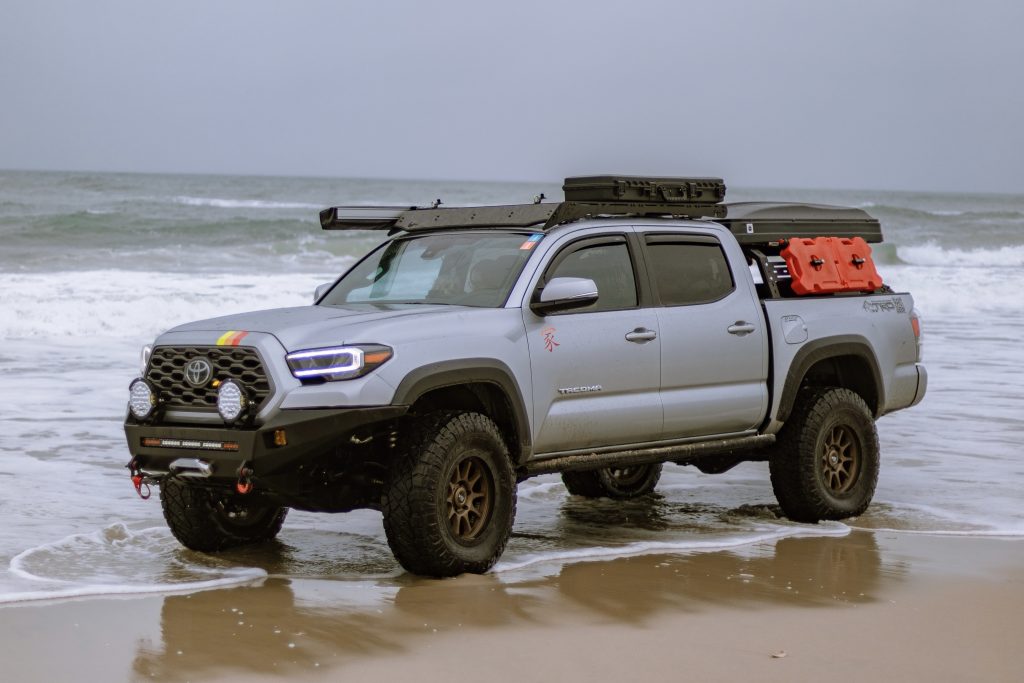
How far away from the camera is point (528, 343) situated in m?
6.82

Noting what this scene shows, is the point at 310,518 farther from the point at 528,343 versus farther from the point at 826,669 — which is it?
the point at 826,669

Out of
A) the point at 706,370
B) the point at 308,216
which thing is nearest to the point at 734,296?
the point at 706,370

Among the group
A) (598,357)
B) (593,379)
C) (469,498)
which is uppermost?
(598,357)

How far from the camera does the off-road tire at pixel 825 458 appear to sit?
8.12m

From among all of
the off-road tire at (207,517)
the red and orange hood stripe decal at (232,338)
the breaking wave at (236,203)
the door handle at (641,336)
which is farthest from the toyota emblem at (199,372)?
the breaking wave at (236,203)

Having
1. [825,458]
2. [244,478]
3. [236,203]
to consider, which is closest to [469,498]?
[244,478]

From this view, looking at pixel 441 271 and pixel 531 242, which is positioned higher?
pixel 531 242

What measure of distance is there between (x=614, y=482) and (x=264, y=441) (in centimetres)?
335

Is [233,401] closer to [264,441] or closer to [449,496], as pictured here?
[264,441]

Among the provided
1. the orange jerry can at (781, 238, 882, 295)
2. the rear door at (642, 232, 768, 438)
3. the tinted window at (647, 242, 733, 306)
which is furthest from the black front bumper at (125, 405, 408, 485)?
the orange jerry can at (781, 238, 882, 295)

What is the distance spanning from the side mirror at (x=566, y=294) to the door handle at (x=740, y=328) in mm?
1189

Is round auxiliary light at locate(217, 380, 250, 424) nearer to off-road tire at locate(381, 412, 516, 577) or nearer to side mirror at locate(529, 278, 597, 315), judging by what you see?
off-road tire at locate(381, 412, 516, 577)

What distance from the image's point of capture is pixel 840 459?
8414mm

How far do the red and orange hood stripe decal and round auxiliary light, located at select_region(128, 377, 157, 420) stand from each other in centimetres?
41
